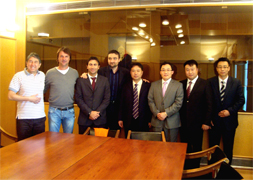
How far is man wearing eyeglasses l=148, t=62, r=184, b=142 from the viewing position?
138 inches

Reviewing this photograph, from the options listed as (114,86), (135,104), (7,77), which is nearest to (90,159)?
(135,104)

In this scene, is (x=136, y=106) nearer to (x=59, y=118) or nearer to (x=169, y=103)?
(x=169, y=103)

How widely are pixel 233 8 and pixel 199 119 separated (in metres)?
2.21

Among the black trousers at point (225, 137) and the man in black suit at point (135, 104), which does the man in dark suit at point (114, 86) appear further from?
the black trousers at point (225, 137)

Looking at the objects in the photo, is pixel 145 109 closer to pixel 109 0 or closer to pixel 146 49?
pixel 146 49

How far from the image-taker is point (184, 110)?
3.69m

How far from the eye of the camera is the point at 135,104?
3.71 metres

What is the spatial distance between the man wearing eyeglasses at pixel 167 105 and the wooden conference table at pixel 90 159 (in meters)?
1.00

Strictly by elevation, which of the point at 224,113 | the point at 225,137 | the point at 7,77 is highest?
the point at 7,77

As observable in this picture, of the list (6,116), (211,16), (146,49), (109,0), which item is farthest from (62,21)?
(211,16)

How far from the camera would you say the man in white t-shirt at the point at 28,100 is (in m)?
3.13

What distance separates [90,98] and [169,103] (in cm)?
127

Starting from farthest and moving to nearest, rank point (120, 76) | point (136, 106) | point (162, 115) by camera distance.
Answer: point (120, 76), point (136, 106), point (162, 115)

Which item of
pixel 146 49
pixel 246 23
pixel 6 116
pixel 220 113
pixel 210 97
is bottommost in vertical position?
pixel 6 116
